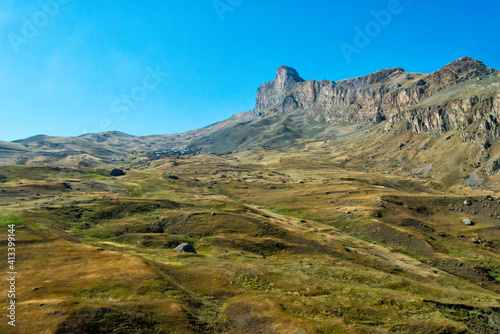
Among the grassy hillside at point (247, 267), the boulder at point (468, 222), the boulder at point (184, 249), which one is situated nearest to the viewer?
the grassy hillside at point (247, 267)

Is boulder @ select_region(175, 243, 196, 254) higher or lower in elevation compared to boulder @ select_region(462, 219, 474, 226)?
higher

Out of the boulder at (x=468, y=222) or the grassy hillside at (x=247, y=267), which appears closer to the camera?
the grassy hillside at (x=247, y=267)

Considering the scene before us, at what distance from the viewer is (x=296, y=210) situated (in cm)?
16400

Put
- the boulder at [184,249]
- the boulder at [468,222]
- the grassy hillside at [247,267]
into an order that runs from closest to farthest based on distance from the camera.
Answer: the grassy hillside at [247,267] < the boulder at [184,249] < the boulder at [468,222]

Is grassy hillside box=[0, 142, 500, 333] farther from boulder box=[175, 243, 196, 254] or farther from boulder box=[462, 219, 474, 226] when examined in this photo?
boulder box=[175, 243, 196, 254]

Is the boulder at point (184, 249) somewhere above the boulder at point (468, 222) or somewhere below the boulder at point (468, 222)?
above

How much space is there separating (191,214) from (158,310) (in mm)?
71739

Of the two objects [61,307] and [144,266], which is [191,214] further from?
[61,307]

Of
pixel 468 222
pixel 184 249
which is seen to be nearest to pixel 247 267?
pixel 184 249

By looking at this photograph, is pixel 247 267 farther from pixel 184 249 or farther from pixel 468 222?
pixel 468 222

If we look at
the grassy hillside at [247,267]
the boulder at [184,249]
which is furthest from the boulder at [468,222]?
the boulder at [184,249]

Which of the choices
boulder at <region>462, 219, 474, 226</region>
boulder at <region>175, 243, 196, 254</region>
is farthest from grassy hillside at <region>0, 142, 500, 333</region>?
boulder at <region>175, 243, 196, 254</region>

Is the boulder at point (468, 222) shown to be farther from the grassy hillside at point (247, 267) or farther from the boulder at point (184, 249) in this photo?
the boulder at point (184, 249)

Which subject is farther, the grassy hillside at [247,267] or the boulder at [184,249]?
the boulder at [184,249]
